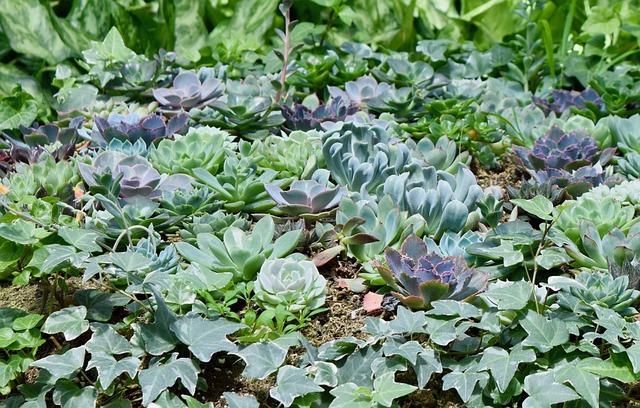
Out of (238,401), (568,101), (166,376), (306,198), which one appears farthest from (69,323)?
(568,101)

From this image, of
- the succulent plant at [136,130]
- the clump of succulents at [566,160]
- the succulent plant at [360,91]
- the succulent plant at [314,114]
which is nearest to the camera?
the clump of succulents at [566,160]

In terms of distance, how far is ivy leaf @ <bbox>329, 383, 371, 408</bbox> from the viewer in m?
1.50

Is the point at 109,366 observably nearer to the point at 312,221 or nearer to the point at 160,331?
the point at 160,331

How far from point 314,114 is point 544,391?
1433 mm

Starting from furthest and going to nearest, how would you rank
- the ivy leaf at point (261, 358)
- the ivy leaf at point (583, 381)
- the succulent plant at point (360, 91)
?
the succulent plant at point (360, 91), the ivy leaf at point (261, 358), the ivy leaf at point (583, 381)

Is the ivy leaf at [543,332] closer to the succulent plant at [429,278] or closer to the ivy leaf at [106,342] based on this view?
the succulent plant at [429,278]

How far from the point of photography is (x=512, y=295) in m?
1.61

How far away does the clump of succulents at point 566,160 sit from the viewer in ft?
7.40

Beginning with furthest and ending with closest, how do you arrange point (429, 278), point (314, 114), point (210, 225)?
point (314, 114) → point (210, 225) → point (429, 278)

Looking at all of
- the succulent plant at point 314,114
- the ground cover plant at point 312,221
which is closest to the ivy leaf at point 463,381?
the ground cover plant at point 312,221

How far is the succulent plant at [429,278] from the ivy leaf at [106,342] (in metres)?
0.58

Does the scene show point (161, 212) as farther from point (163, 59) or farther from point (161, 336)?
point (163, 59)

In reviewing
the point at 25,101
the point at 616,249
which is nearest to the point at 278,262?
the point at 616,249

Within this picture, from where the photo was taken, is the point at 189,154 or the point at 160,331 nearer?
the point at 160,331
